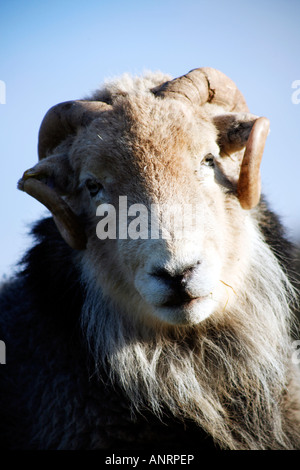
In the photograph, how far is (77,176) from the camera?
219 inches

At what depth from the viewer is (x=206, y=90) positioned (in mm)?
5473

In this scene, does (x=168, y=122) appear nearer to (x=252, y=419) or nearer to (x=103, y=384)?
(x=103, y=384)

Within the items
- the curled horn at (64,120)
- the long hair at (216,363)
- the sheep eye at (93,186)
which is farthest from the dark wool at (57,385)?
the curled horn at (64,120)

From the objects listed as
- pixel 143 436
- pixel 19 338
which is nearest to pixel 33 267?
pixel 19 338

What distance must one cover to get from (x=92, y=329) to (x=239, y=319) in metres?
1.56

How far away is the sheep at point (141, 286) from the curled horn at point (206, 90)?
2 centimetres

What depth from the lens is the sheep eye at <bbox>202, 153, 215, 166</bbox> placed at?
5123mm

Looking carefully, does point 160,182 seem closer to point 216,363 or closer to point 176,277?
point 176,277

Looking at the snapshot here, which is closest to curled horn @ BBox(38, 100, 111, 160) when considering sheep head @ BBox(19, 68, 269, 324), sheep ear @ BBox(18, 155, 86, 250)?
sheep head @ BBox(19, 68, 269, 324)

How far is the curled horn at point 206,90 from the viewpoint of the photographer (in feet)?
17.3
